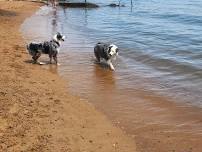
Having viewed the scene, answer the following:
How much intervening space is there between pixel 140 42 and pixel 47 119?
11.1 metres

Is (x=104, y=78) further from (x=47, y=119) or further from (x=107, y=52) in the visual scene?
(x=47, y=119)

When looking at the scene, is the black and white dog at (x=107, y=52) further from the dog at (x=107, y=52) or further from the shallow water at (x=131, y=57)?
the shallow water at (x=131, y=57)

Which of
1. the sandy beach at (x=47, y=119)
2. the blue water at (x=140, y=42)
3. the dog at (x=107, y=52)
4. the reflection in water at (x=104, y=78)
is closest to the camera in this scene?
the sandy beach at (x=47, y=119)

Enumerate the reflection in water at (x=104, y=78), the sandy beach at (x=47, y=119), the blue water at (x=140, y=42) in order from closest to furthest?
the sandy beach at (x=47, y=119) → the reflection in water at (x=104, y=78) → the blue water at (x=140, y=42)

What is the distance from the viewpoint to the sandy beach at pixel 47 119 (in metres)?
7.35

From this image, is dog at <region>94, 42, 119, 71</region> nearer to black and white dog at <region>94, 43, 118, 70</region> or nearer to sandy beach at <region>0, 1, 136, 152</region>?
black and white dog at <region>94, 43, 118, 70</region>

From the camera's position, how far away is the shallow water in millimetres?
10477

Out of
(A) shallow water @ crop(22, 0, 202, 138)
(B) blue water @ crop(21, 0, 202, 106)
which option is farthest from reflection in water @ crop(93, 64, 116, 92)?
(B) blue water @ crop(21, 0, 202, 106)

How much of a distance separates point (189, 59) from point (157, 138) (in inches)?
306

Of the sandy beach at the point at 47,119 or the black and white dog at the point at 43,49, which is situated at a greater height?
the black and white dog at the point at 43,49

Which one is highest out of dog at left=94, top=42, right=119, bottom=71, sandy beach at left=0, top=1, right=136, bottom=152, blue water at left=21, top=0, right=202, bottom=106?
dog at left=94, top=42, right=119, bottom=71

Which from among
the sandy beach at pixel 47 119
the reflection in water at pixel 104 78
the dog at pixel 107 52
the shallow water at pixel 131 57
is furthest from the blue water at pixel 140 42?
the sandy beach at pixel 47 119

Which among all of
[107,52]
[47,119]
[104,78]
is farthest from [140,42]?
[47,119]

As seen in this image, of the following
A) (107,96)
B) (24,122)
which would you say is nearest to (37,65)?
(107,96)
